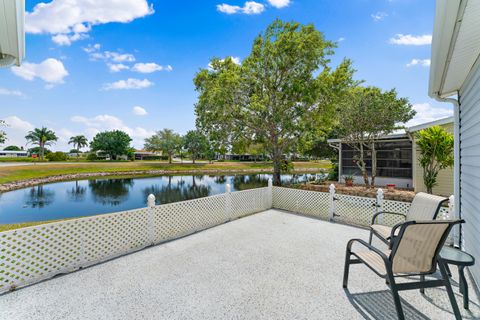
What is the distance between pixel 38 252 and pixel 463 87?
6738mm

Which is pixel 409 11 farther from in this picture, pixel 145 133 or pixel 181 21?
pixel 145 133

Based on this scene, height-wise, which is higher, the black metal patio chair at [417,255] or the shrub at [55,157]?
the shrub at [55,157]

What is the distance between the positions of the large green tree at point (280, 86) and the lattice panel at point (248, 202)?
398 cm

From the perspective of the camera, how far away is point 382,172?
1182cm

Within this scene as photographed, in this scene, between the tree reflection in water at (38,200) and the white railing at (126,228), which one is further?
the tree reflection in water at (38,200)

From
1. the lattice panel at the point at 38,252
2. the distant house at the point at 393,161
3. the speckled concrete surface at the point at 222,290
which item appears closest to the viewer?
the speckled concrete surface at the point at 222,290

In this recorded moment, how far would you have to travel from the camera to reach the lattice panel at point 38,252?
2.77 metres

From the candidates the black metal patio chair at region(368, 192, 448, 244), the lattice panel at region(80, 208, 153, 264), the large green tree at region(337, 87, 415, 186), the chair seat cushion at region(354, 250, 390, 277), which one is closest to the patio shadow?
the chair seat cushion at region(354, 250, 390, 277)

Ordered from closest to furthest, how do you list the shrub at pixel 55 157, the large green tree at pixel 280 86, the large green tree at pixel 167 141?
the large green tree at pixel 280 86 → the shrub at pixel 55 157 → the large green tree at pixel 167 141

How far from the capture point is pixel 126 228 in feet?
12.7

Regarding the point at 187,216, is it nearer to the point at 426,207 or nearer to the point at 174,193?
the point at 426,207

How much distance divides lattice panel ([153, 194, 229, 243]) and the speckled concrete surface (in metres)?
0.46

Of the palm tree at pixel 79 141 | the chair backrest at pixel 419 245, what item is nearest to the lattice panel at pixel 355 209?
the chair backrest at pixel 419 245

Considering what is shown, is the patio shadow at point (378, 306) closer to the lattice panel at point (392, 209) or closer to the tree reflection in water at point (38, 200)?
the lattice panel at point (392, 209)
